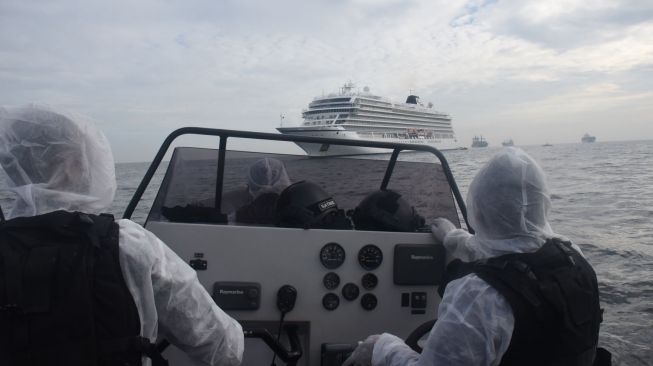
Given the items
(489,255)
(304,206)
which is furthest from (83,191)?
(304,206)

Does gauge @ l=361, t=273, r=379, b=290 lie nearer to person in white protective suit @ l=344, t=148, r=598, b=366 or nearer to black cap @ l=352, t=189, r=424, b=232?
black cap @ l=352, t=189, r=424, b=232

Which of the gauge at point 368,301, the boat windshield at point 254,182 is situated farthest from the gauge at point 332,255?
the boat windshield at point 254,182

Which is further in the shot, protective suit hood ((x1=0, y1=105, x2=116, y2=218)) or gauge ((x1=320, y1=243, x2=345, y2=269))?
gauge ((x1=320, y1=243, x2=345, y2=269))

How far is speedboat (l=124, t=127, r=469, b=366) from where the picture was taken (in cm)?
293

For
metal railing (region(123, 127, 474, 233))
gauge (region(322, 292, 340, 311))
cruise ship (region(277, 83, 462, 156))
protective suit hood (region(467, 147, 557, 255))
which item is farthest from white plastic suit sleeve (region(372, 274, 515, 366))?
cruise ship (region(277, 83, 462, 156))

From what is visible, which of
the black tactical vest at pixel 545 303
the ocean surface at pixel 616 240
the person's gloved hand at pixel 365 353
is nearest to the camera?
the black tactical vest at pixel 545 303

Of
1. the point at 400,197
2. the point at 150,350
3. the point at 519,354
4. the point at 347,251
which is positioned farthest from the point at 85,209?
the point at 400,197

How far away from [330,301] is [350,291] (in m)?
0.13

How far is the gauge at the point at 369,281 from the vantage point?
3061 mm

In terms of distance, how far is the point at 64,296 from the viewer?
1365mm

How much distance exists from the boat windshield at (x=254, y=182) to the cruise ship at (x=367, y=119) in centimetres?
4485

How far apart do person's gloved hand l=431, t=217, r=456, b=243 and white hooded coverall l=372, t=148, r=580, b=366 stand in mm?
1164

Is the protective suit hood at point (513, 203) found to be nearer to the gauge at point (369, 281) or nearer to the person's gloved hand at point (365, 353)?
the person's gloved hand at point (365, 353)

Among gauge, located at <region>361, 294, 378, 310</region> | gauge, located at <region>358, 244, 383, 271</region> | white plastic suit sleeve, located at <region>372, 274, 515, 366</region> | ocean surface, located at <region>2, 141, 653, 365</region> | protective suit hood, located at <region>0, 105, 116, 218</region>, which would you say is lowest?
ocean surface, located at <region>2, 141, 653, 365</region>
